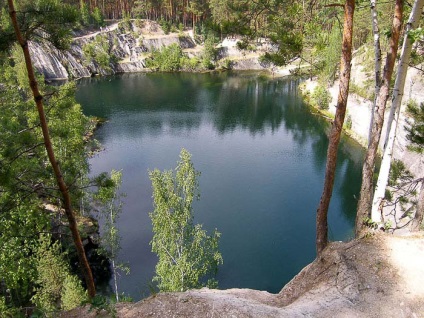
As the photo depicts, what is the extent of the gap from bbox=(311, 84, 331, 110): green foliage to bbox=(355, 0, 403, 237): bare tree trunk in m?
43.7

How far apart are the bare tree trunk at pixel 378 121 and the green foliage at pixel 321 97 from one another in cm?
4366

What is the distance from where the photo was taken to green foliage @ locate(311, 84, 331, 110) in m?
50.2

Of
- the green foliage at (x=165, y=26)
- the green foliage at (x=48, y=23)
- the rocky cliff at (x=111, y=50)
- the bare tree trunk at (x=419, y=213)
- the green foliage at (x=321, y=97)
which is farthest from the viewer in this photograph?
the green foliage at (x=165, y=26)

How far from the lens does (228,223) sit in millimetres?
27047

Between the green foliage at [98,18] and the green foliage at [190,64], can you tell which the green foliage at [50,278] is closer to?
the green foliage at [190,64]

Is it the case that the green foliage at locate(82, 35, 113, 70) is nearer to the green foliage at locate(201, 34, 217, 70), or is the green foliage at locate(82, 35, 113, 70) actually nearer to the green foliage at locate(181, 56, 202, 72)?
the green foliage at locate(181, 56, 202, 72)

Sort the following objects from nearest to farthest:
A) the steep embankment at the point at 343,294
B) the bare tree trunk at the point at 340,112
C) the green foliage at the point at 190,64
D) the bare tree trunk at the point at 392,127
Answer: the steep embankment at the point at 343,294 → the bare tree trunk at the point at 340,112 → the bare tree trunk at the point at 392,127 → the green foliage at the point at 190,64

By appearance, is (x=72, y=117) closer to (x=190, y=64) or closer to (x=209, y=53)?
(x=190, y=64)

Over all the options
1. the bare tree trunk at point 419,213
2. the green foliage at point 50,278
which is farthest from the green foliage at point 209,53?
the bare tree trunk at point 419,213

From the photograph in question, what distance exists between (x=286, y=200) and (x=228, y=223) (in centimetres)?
586

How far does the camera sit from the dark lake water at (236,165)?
23.9m

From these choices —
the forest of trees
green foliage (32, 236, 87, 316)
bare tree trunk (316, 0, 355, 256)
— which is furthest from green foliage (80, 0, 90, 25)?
bare tree trunk (316, 0, 355, 256)

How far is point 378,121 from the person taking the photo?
333 inches

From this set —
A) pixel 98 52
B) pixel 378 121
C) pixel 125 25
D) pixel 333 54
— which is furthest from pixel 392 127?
pixel 125 25
